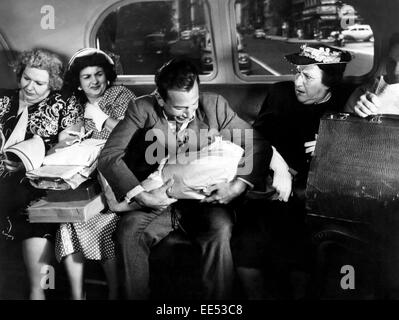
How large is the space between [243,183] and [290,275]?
1.65 feet

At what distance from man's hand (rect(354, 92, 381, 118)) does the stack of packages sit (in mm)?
1242

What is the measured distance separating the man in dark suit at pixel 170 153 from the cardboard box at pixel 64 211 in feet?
0.47

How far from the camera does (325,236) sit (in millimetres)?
1891

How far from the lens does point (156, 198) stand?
6.51ft

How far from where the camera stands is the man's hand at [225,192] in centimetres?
199

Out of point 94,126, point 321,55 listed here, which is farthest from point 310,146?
point 94,126

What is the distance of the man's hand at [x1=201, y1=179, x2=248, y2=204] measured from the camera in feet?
6.51

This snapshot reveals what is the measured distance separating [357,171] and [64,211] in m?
1.36

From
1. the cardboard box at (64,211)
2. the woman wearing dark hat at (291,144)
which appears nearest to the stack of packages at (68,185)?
the cardboard box at (64,211)

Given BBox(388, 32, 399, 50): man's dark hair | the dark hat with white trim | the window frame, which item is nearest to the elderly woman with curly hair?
the window frame

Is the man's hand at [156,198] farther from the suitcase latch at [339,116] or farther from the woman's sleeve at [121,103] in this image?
the suitcase latch at [339,116]

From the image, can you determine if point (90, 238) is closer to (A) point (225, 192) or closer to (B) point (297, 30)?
(A) point (225, 192)

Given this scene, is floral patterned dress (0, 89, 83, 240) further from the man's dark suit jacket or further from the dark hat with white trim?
the dark hat with white trim

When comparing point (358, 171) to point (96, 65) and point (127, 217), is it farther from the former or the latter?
point (96, 65)
